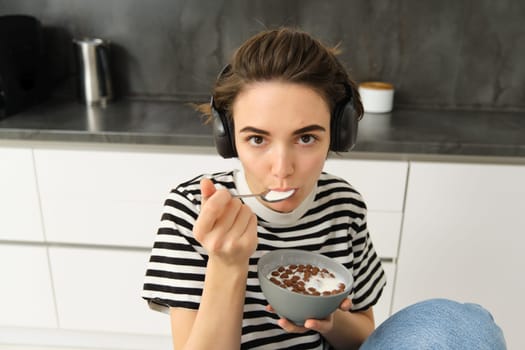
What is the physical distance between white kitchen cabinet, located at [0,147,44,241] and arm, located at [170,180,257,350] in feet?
3.31

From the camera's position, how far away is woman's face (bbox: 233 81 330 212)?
828 millimetres

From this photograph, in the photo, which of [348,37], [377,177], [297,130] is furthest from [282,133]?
[348,37]

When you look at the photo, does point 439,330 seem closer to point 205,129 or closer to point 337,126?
point 337,126

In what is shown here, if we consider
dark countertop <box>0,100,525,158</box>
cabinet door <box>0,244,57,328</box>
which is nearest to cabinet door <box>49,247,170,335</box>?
cabinet door <box>0,244,57,328</box>

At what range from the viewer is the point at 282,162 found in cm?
82

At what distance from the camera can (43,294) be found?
1872mm

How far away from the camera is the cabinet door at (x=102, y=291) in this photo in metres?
1.80

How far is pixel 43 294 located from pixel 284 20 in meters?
1.35

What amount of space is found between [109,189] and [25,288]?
510 millimetres

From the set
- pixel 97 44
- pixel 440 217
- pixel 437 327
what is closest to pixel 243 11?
pixel 97 44

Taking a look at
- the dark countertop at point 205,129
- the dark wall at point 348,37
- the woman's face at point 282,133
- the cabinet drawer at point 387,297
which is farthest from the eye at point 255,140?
the dark wall at point 348,37

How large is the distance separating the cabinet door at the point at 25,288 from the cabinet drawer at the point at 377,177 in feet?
3.43

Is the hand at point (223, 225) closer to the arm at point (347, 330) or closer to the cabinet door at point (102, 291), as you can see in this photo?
the arm at point (347, 330)

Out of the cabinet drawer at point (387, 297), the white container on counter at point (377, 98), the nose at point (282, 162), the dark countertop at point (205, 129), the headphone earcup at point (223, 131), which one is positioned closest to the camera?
the nose at point (282, 162)
